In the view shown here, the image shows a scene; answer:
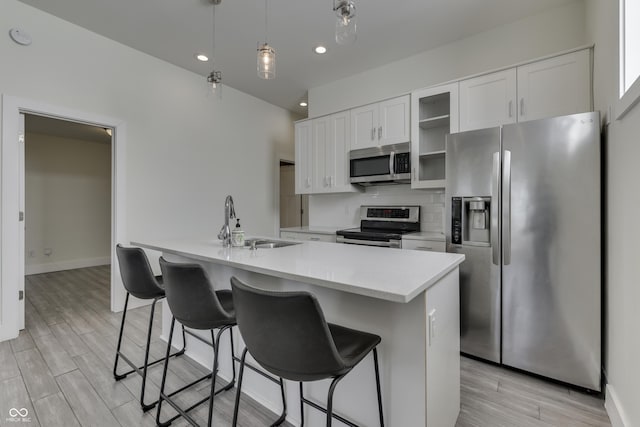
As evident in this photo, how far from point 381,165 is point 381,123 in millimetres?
500

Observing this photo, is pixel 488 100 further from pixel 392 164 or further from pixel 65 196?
pixel 65 196

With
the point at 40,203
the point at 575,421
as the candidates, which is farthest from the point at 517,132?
the point at 40,203

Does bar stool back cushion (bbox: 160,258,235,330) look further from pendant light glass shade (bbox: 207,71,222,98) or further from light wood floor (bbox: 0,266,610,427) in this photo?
pendant light glass shade (bbox: 207,71,222,98)

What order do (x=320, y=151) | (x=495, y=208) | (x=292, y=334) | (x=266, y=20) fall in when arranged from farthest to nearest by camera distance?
(x=320, y=151) < (x=266, y=20) < (x=495, y=208) < (x=292, y=334)

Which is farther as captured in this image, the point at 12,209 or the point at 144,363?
the point at 12,209

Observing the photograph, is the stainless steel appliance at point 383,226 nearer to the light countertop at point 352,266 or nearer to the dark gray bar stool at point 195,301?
the light countertop at point 352,266

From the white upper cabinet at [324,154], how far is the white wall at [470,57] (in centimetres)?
48

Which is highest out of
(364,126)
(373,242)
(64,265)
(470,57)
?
(470,57)

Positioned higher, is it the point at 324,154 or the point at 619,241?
the point at 324,154

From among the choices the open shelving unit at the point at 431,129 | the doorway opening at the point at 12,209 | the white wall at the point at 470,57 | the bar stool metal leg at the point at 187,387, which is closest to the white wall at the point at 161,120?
the doorway opening at the point at 12,209

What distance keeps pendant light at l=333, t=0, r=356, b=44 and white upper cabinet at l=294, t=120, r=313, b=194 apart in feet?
7.85

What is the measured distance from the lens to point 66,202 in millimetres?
5441
